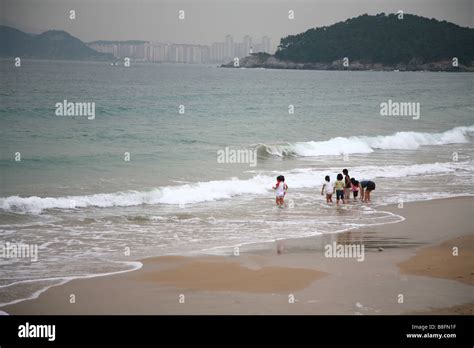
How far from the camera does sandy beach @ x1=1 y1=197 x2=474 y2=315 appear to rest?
10.0 metres

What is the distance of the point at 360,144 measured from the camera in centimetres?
3325

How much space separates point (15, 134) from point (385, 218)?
69.0 feet

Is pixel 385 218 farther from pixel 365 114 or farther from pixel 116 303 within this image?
pixel 365 114

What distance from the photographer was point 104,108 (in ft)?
151

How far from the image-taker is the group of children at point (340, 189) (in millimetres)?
18859
